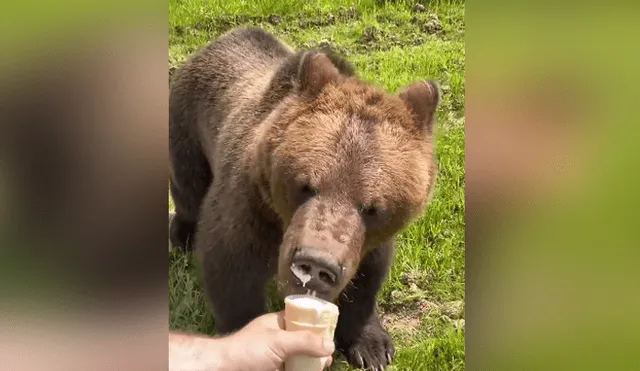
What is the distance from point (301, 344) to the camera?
84.7 inches

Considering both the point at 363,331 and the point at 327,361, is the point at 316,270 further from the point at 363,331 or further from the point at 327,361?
the point at 363,331

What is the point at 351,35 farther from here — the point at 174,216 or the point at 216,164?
the point at 174,216

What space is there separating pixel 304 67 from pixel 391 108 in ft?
1.08

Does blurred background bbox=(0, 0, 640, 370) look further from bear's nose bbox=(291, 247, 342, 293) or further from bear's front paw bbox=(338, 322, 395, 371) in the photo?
bear's nose bbox=(291, 247, 342, 293)

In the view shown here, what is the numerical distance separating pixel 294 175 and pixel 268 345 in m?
0.57

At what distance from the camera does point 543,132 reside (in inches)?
102

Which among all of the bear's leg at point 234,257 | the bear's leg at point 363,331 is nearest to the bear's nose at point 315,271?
the bear's leg at point 234,257

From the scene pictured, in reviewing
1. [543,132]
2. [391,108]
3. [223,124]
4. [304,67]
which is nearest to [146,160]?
[223,124]

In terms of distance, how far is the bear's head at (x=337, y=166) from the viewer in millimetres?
2090

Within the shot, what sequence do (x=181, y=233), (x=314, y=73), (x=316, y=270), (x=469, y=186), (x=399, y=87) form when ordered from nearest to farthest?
(x=316, y=270), (x=314, y=73), (x=399, y=87), (x=469, y=186), (x=181, y=233)

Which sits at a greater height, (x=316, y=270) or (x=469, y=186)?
(x=469, y=186)

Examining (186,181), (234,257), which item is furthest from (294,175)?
(186,181)

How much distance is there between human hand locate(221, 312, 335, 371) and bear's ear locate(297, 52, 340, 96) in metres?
0.79

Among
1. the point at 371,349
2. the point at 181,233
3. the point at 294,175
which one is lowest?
the point at 371,349
